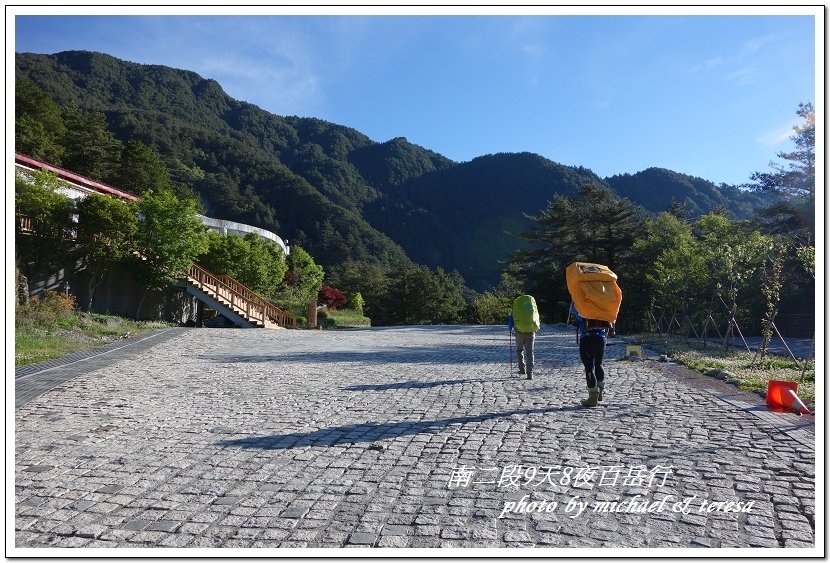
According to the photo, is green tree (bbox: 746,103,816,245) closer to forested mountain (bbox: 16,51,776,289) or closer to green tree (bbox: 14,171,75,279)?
green tree (bbox: 14,171,75,279)

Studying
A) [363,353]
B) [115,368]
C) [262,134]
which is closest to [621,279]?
[363,353]

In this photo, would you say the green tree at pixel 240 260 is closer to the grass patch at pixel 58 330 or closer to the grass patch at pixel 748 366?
the grass patch at pixel 58 330

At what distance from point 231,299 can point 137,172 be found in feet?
74.7

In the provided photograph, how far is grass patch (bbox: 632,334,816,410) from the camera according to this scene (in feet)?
24.7

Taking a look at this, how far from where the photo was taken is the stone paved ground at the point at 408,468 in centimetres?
304

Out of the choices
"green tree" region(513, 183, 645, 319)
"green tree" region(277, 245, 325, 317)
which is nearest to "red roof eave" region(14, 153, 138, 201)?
"green tree" region(277, 245, 325, 317)

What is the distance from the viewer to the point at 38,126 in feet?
106

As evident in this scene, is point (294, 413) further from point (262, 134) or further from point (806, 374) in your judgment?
point (262, 134)

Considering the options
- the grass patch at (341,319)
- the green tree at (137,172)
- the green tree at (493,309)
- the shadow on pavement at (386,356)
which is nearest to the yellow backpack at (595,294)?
the shadow on pavement at (386,356)

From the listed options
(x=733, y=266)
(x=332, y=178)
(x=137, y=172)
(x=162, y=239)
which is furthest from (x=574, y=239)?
(x=332, y=178)

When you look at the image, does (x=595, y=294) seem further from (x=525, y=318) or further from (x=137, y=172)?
(x=137, y=172)

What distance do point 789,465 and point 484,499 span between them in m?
2.32

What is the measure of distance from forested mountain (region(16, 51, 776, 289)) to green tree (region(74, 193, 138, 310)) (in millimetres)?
34298

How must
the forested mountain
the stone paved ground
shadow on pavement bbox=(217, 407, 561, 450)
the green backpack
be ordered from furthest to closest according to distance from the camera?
1. the forested mountain
2. the green backpack
3. shadow on pavement bbox=(217, 407, 561, 450)
4. the stone paved ground
